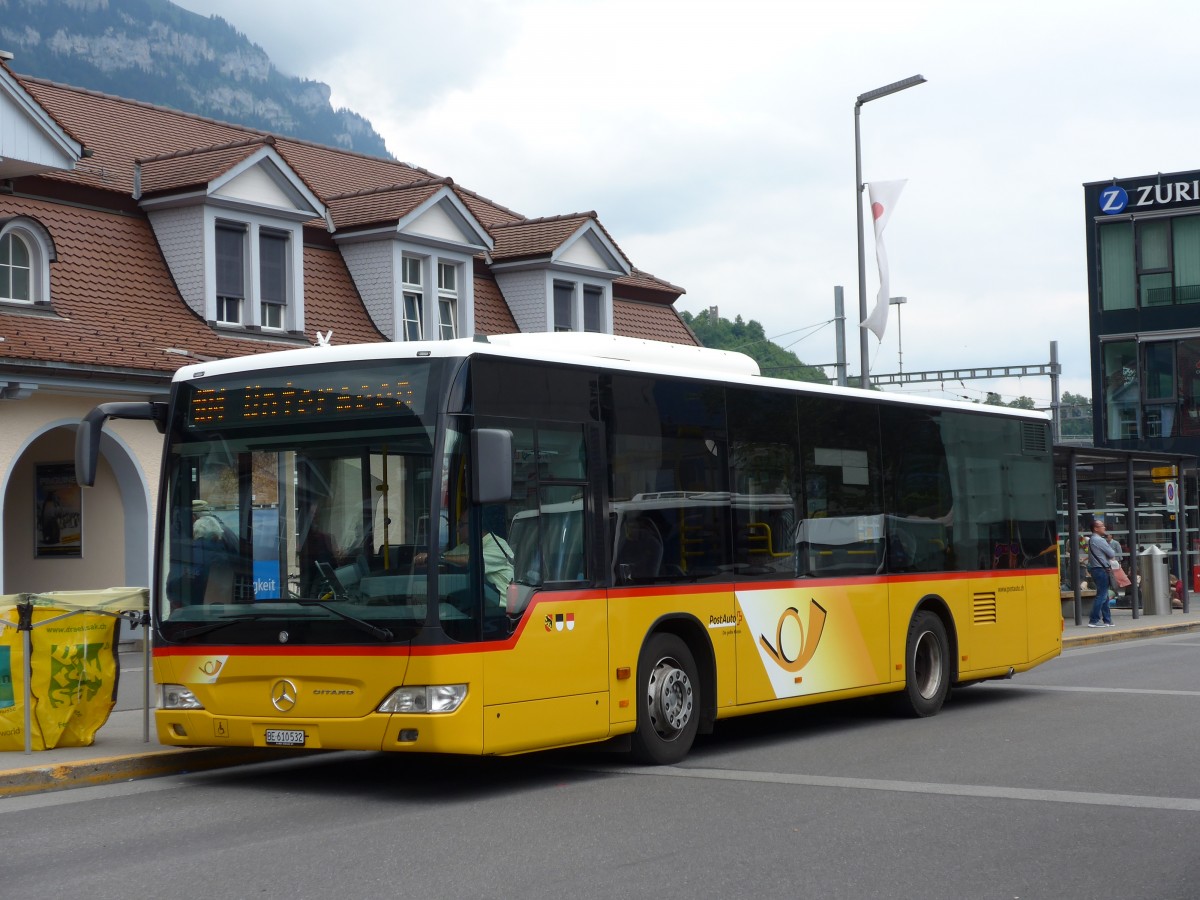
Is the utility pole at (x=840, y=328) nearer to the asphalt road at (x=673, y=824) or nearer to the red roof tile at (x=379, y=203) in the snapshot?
the red roof tile at (x=379, y=203)

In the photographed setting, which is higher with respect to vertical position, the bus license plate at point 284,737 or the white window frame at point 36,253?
the white window frame at point 36,253

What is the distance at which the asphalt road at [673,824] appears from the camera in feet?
23.7

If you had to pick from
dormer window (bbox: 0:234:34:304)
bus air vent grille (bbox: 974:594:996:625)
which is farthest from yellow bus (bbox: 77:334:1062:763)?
dormer window (bbox: 0:234:34:304)

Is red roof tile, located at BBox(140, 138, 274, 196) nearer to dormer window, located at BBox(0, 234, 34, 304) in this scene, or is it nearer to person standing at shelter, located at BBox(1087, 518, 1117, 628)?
dormer window, located at BBox(0, 234, 34, 304)

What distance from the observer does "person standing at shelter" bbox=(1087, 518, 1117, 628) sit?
27328 mm

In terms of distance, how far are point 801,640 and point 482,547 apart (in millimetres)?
3924

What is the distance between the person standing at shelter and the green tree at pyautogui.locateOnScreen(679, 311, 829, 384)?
50.7 m

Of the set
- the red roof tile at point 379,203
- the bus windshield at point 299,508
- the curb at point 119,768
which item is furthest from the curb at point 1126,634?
the bus windshield at point 299,508

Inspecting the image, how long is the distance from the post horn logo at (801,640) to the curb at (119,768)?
391 centimetres

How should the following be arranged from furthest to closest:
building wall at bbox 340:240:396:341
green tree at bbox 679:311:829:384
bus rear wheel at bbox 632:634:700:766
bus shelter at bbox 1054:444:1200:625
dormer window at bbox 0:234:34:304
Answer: green tree at bbox 679:311:829:384 < bus shelter at bbox 1054:444:1200:625 < building wall at bbox 340:240:396:341 < dormer window at bbox 0:234:34:304 < bus rear wheel at bbox 632:634:700:766

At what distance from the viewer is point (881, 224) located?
23703mm

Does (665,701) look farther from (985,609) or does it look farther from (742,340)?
(742,340)

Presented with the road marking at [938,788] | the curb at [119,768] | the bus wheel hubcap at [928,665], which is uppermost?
the bus wheel hubcap at [928,665]

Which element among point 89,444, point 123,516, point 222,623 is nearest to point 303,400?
point 89,444
